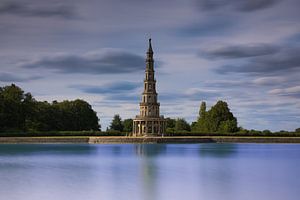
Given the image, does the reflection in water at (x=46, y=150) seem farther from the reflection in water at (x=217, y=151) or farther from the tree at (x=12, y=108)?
the tree at (x=12, y=108)

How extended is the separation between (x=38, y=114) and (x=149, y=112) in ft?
68.8

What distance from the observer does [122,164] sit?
54.1 meters

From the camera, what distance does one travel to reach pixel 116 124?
149 m

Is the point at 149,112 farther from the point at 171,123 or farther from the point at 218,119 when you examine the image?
the point at 171,123

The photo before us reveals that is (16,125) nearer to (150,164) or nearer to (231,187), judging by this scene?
(150,164)

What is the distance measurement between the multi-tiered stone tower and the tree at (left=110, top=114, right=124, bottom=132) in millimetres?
30724

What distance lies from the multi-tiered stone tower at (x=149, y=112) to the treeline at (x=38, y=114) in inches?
581

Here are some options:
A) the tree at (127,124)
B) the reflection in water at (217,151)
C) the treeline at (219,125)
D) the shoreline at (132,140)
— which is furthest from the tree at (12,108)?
the reflection in water at (217,151)

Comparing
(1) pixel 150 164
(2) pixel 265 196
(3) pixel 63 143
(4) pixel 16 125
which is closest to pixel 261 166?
(1) pixel 150 164

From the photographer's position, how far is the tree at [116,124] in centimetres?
14838

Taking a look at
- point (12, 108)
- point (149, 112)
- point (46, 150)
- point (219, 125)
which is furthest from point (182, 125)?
point (46, 150)

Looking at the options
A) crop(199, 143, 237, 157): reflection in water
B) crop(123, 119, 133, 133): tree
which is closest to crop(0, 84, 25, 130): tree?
crop(123, 119, 133, 133): tree

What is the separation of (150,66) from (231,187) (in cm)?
8274

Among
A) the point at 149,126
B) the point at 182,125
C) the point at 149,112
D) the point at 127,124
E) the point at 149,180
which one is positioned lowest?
the point at 149,180
